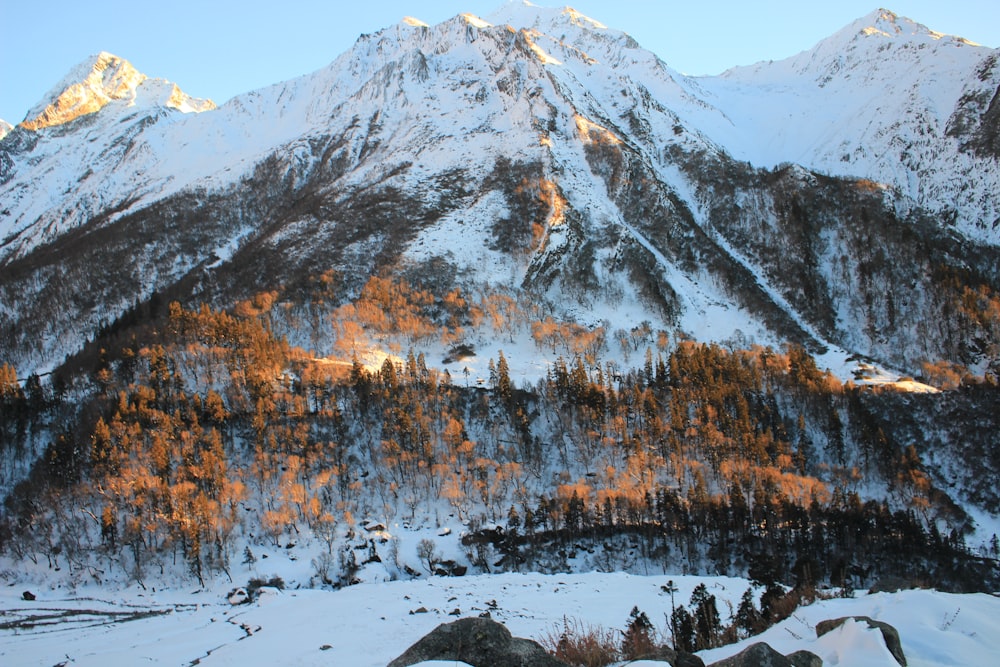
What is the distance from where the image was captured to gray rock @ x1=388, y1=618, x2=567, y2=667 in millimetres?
12391

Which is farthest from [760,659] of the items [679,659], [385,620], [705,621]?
[385,620]

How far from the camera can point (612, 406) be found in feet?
342

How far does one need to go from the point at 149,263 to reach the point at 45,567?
14785 centimetres

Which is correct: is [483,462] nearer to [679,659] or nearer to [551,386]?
[551,386]

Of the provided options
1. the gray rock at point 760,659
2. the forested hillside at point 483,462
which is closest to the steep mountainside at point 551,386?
the forested hillside at point 483,462

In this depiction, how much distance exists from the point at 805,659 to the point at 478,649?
6536 mm

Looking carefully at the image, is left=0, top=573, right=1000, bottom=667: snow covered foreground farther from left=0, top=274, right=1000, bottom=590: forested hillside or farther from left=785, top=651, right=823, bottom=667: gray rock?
left=0, top=274, right=1000, bottom=590: forested hillside

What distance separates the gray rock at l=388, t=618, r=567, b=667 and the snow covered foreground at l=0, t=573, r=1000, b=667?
2.90 m

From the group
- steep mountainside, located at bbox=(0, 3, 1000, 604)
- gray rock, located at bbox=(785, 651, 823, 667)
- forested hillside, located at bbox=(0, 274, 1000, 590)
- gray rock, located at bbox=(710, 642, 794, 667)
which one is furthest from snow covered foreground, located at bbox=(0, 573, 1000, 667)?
forested hillside, located at bbox=(0, 274, 1000, 590)

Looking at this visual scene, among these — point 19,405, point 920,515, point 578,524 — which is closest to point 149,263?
point 19,405

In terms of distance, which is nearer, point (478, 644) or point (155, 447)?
point (478, 644)

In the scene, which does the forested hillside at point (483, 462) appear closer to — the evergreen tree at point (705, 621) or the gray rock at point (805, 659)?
the evergreen tree at point (705, 621)

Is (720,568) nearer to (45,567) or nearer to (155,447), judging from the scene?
(155,447)

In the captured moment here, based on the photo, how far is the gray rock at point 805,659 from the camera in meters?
10.2
